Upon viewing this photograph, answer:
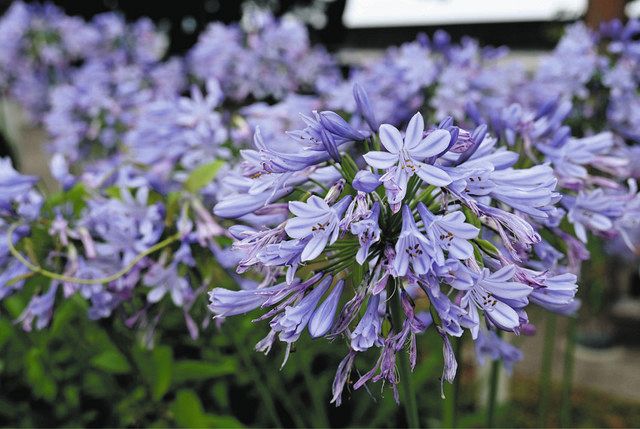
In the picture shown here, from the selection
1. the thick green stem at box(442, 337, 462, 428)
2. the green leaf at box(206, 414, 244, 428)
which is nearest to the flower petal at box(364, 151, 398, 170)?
the thick green stem at box(442, 337, 462, 428)

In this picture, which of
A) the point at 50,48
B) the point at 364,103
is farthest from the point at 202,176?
the point at 50,48

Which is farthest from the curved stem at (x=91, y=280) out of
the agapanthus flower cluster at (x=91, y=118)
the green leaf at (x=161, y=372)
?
the agapanthus flower cluster at (x=91, y=118)

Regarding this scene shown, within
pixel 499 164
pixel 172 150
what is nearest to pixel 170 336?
pixel 172 150

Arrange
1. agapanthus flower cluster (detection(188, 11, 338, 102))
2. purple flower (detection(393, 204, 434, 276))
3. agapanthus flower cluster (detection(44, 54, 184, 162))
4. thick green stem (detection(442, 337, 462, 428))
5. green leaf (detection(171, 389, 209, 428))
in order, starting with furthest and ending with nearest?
agapanthus flower cluster (detection(188, 11, 338, 102)) < agapanthus flower cluster (detection(44, 54, 184, 162)) < green leaf (detection(171, 389, 209, 428)) < thick green stem (detection(442, 337, 462, 428)) < purple flower (detection(393, 204, 434, 276))

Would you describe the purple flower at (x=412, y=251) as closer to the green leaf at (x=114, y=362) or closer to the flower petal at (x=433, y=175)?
the flower petal at (x=433, y=175)

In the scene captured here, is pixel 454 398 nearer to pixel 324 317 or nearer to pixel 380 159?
pixel 324 317

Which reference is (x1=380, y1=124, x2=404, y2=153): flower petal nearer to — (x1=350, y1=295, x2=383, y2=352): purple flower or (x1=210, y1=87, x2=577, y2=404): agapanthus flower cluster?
(x1=210, y1=87, x2=577, y2=404): agapanthus flower cluster
